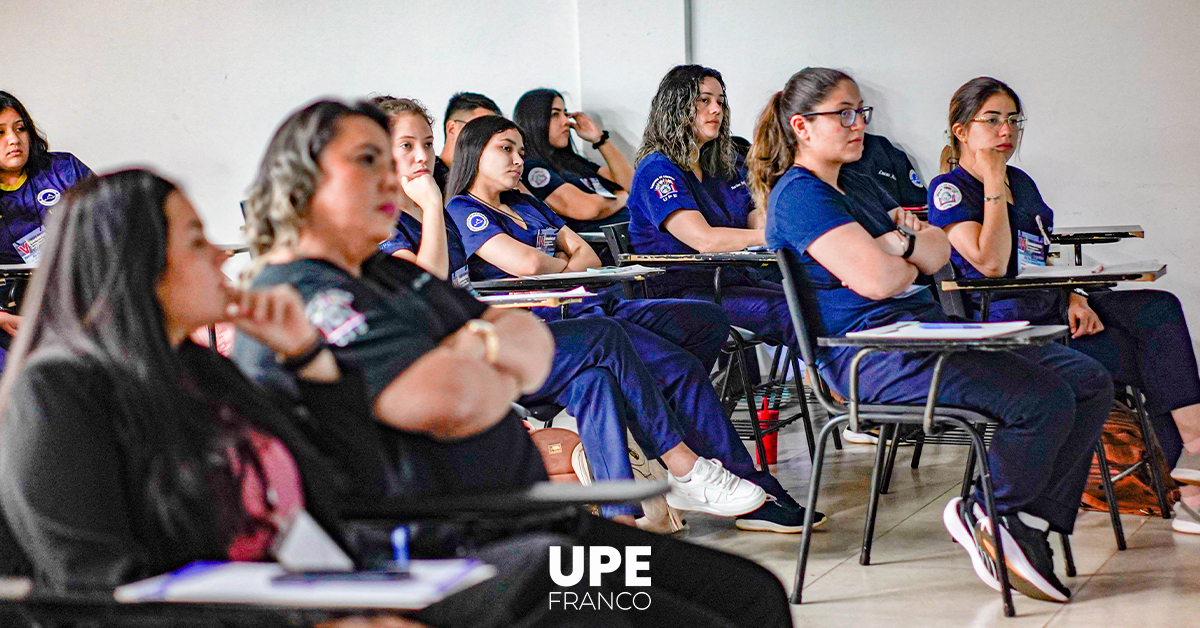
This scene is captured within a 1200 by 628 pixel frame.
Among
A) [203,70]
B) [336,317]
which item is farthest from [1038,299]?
[203,70]

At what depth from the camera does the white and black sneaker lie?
2180mm

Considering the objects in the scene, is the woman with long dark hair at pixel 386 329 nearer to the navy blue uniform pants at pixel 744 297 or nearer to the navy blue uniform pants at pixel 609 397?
the navy blue uniform pants at pixel 609 397

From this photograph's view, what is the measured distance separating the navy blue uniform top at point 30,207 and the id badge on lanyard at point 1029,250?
10.1 feet

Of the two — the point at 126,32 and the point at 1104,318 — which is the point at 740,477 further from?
the point at 126,32

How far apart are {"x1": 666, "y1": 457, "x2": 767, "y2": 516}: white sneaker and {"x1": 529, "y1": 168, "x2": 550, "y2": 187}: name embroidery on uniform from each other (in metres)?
2.09

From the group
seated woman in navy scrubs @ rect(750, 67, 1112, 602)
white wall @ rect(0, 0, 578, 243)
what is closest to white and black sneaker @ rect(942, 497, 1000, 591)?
seated woman in navy scrubs @ rect(750, 67, 1112, 602)

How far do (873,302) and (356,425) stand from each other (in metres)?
1.53

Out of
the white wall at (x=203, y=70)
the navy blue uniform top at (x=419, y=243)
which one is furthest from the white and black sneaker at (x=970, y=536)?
the white wall at (x=203, y=70)

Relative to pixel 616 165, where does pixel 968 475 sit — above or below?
below

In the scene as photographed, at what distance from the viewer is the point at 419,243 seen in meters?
2.82

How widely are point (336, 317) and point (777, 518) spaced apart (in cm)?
191

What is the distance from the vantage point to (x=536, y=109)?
4.81 m

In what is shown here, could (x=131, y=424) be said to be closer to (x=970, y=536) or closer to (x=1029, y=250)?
(x=970, y=536)

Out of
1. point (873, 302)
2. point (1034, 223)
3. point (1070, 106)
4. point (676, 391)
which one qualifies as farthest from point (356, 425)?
point (1070, 106)
